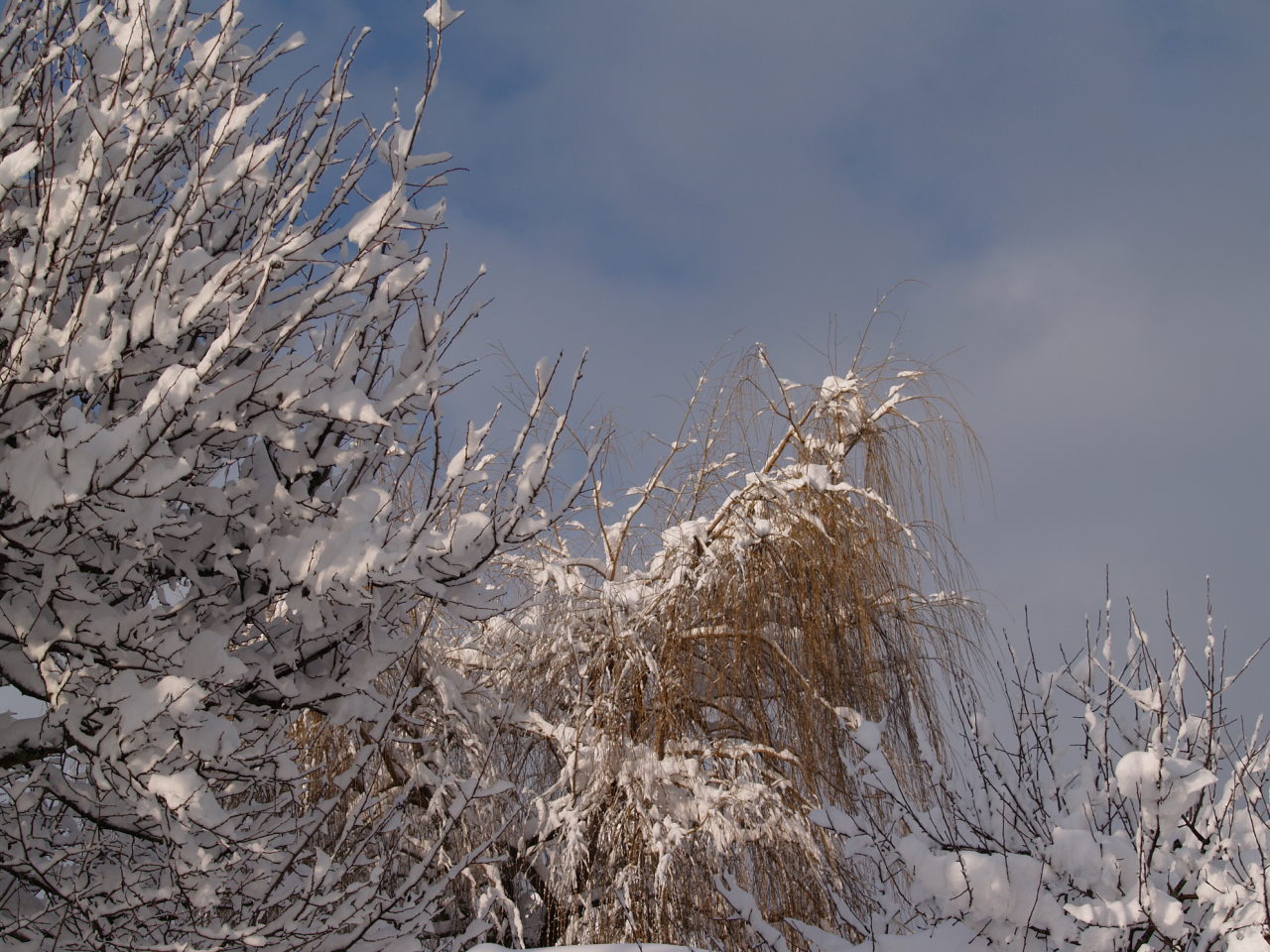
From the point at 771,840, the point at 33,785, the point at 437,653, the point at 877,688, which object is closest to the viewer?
the point at 33,785

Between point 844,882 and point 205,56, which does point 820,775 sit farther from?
point 205,56

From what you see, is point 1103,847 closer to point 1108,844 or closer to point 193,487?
point 1108,844

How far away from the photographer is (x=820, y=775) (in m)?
5.91

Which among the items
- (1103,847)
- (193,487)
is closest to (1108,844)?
(1103,847)

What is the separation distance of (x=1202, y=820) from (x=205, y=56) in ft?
14.2

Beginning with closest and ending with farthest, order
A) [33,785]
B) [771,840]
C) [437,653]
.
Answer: [33,785]
[771,840]
[437,653]

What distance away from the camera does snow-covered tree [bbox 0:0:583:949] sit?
2775 mm

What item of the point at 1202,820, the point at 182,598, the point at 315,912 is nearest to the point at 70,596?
the point at 182,598

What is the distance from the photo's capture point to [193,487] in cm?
324

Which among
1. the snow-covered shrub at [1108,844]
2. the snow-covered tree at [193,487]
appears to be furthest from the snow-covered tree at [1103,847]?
the snow-covered tree at [193,487]

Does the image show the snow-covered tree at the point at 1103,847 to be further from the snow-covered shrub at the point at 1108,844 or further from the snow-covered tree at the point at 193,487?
the snow-covered tree at the point at 193,487

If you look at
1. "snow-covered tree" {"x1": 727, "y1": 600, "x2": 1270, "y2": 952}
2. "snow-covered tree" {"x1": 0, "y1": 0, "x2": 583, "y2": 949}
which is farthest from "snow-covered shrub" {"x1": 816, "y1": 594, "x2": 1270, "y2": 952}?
"snow-covered tree" {"x1": 0, "y1": 0, "x2": 583, "y2": 949}

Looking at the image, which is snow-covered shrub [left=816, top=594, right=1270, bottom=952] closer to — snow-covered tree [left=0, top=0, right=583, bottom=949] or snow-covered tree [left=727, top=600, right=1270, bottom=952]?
snow-covered tree [left=727, top=600, right=1270, bottom=952]

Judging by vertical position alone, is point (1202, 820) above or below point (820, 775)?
below
